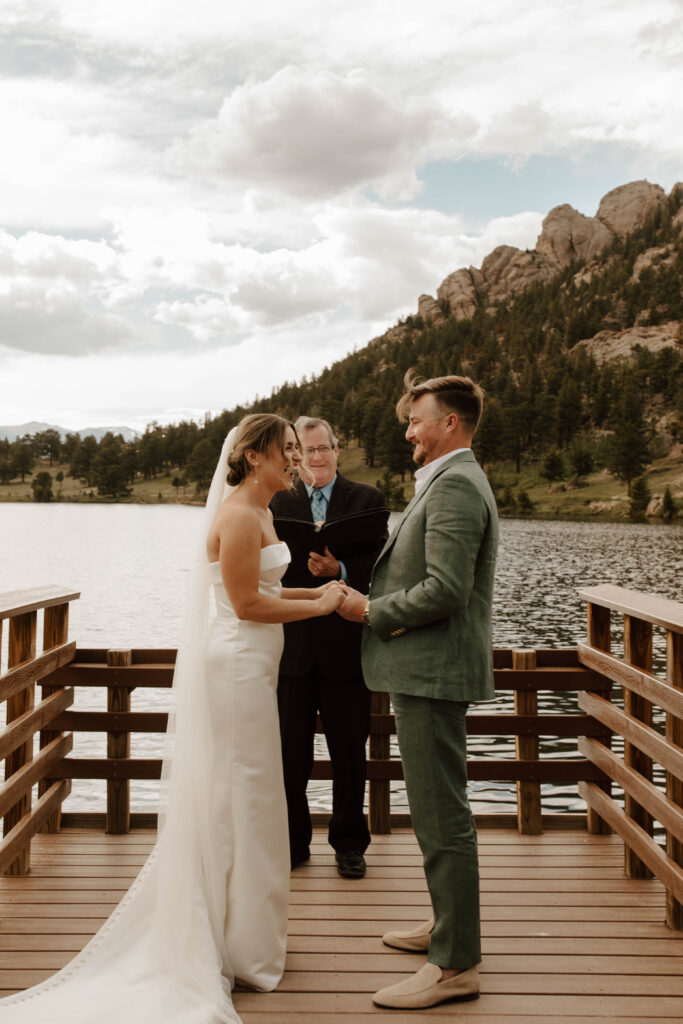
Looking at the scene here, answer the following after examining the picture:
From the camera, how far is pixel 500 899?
12.5 ft

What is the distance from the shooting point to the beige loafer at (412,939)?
129 inches

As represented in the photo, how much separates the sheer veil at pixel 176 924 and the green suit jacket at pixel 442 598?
72 centimetres

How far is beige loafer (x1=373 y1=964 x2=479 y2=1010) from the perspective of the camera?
2834 millimetres

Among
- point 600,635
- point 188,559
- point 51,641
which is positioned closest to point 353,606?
point 600,635

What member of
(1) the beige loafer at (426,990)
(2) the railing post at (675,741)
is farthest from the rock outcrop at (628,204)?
(1) the beige loafer at (426,990)

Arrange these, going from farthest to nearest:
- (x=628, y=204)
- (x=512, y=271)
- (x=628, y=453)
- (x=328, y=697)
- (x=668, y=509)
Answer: (x=628, y=204)
(x=512, y=271)
(x=628, y=453)
(x=668, y=509)
(x=328, y=697)

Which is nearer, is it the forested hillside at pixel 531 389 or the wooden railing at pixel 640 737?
the wooden railing at pixel 640 737

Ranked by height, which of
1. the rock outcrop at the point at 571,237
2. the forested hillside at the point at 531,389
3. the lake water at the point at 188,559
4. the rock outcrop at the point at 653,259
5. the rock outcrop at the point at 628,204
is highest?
the rock outcrop at the point at 628,204

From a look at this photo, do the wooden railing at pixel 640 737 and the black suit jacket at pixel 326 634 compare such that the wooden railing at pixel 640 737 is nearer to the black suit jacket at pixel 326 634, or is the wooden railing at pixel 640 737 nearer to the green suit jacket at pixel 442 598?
the green suit jacket at pixel 442 598

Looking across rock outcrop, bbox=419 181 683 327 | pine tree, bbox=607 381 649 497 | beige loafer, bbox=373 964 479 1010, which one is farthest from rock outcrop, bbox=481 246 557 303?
beige loafer, bbox=373 964 479 1010

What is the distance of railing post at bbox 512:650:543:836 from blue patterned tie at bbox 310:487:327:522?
4.58 feet

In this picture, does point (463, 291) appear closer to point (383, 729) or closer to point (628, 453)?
point (628, 453)

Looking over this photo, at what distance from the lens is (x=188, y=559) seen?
44781mm

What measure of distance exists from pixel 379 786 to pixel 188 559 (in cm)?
4105
